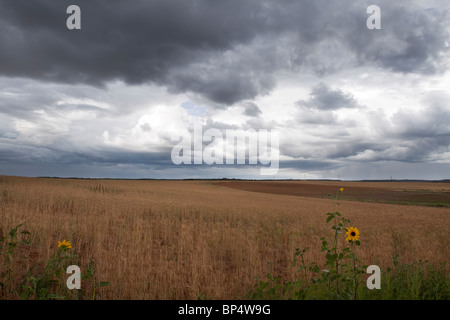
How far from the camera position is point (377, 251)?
9391 millimetres

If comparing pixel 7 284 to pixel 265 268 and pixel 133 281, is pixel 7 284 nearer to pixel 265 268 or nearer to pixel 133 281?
pixel 133 281

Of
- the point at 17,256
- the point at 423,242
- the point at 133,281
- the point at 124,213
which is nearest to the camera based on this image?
the point at 133,281

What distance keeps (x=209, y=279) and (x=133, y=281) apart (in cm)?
165

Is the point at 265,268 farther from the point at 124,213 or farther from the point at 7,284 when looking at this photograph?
the point at 124,213

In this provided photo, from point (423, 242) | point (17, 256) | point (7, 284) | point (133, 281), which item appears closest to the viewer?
point (7, 284)

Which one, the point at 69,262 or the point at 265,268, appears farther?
the point at 265,268

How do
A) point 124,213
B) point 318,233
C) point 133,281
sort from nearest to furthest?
point 133,281 < point 318,233 < point 124,213

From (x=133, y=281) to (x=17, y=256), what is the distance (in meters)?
3.38
